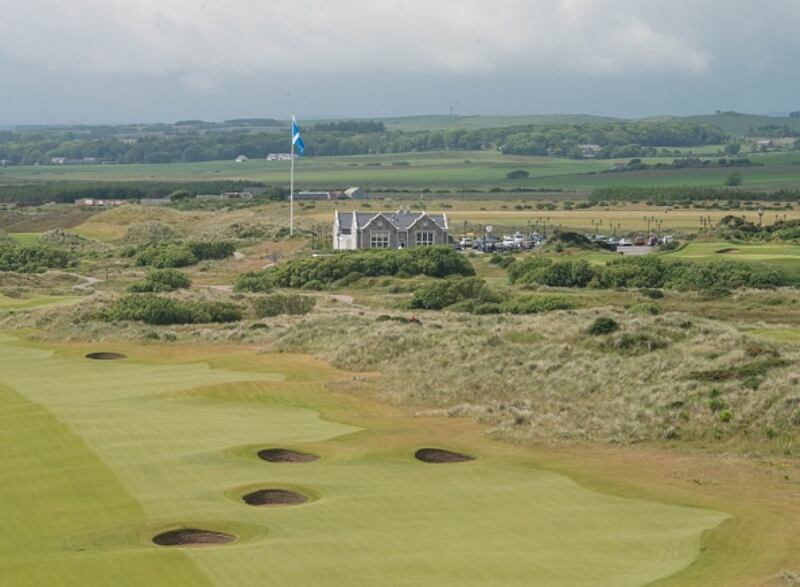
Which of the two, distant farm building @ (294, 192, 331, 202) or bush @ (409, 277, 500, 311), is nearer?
bush @ (409, 277, 500, 311)

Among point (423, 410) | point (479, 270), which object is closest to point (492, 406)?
point (423, 410)

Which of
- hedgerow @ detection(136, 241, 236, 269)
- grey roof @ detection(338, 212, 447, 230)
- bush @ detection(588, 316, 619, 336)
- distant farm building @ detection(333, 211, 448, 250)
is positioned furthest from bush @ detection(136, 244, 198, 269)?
bush @ detection(588, 316, 619, 336)

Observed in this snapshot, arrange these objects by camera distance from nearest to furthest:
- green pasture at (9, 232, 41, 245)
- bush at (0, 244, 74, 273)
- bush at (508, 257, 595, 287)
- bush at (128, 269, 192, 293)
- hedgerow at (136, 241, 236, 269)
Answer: bush at (128, 269, 192, 293) → bush at (508, 257, 595, 287) → bush at (0, 244, 74, 273) → hedgerow at (136, 241, 236, 269) → green pasture at (9, 232, 41, 245)

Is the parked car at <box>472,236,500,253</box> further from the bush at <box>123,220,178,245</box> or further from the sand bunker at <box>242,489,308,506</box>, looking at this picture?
the sand bunker at <box>242,489,308,506</box>

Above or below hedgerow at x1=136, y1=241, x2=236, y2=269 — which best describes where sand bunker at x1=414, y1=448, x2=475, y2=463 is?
above

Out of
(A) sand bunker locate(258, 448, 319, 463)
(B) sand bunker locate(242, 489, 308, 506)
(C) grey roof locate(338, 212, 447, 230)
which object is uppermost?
(C) grey roof locate(338, 212, 447, 230)

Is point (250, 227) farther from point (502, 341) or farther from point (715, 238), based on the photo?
point (502, 341)
